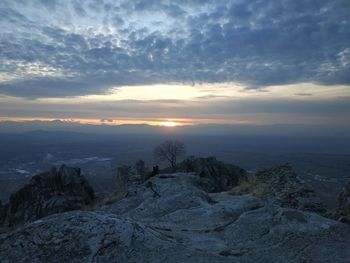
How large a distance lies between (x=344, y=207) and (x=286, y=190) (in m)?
4.90

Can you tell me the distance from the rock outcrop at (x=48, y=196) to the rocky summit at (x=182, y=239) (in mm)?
26396

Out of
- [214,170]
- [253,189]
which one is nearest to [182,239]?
[253,189]

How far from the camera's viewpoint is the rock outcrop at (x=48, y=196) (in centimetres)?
4056

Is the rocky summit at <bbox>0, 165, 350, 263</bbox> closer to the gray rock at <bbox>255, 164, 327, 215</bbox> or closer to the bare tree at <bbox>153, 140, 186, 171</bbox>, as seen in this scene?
the gray rock at <bbox>255, 164, 327, 215</bbox>

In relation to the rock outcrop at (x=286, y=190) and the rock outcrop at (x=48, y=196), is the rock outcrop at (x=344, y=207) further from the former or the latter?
the rock outcrop at (x=48, y=196)

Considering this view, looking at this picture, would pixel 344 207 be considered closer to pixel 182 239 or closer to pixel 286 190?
pixel 286 190

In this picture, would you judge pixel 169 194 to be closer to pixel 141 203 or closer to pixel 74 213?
pixel 141 203

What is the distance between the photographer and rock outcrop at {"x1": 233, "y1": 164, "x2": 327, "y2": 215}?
859 inches

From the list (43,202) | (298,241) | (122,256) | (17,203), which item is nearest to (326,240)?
(298,241)

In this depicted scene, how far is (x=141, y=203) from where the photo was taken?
938 inches

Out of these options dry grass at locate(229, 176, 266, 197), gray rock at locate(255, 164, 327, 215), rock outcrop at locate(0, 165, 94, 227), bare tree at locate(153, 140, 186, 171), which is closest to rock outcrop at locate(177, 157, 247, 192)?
rock outcrop at locate(0, 165, 94, 227)

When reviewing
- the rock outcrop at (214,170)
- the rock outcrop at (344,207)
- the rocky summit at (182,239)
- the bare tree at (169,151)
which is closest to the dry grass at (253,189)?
the rock outcrop at (344,207)

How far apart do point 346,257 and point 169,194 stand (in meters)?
13.0

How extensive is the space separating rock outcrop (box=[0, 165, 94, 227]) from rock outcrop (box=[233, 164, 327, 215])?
74.2 feet
